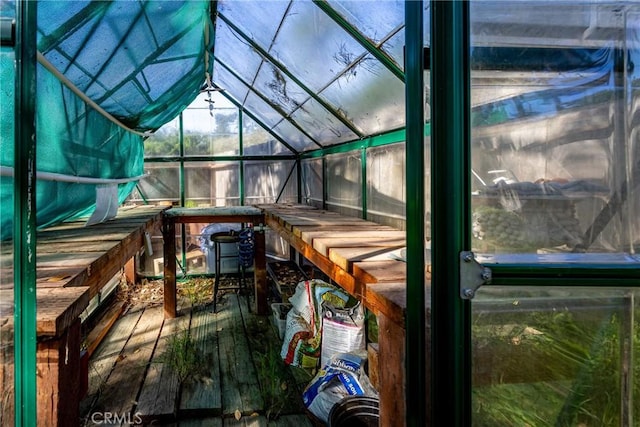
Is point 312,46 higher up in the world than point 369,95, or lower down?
higher up

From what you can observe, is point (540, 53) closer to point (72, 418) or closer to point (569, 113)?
point (569, 113)

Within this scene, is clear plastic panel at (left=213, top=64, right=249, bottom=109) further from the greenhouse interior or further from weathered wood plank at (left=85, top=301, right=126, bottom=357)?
weathered wood plank at (left=85, top=301, right=126, bottom=357)

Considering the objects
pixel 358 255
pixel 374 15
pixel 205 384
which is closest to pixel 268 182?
pixel 205 384

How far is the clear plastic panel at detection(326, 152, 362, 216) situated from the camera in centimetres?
401

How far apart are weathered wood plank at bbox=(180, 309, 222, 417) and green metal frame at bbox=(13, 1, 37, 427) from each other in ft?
9.06

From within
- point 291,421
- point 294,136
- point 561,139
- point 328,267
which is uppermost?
point 294,136

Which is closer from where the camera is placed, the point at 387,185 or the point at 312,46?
the point at 312,46

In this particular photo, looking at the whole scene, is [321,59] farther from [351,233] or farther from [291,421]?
[291,421]

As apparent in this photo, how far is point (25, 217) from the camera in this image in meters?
0.70

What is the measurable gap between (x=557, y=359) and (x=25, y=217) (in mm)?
987

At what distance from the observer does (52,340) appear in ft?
3.23

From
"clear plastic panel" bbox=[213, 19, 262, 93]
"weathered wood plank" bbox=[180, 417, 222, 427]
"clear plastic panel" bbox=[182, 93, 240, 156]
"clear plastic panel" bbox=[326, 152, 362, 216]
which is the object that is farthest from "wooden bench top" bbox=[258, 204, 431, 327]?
"clear plastic panel" bbox=[182, 93, 240, 156]

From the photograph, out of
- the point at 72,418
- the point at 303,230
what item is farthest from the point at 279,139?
the point at 72,418

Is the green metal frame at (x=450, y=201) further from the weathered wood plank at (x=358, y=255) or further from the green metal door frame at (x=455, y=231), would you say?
the weathered wood plank at (x=358, y=255)
